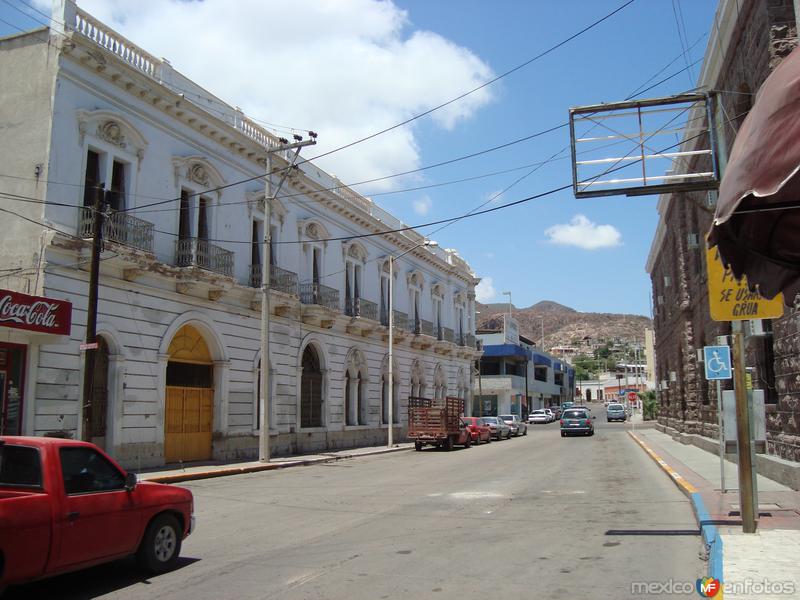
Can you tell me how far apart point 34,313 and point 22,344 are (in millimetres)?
1145

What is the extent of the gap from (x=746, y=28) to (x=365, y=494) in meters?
13.8

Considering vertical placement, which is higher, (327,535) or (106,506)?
(106,506)

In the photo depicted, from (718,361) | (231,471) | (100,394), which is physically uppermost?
(718,361)

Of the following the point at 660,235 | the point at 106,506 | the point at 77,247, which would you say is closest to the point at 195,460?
the point at 77,247

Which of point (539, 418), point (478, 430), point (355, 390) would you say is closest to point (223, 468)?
point (355, 390)

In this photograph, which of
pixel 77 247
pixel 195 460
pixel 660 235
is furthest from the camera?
pixel 660 235

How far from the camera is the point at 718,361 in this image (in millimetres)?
12602

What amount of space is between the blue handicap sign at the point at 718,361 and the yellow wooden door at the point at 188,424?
15771mm

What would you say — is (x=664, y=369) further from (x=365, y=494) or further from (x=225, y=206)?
(x=365, y=494)

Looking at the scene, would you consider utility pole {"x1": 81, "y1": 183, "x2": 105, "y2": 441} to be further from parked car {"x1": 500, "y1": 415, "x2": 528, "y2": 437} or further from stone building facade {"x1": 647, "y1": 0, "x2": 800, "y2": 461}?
parked car {"x1": 500, "y1": 415, "x2": 528, "y2": 437}

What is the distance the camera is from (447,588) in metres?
6.85

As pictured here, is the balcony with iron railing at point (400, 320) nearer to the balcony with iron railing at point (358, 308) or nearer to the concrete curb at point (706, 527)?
the balcony with iron railing at point (358, 308)

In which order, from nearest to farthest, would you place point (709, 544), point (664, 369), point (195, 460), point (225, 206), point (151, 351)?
point (709, 544) < point (151, 351) < point (195, 460) < point (225, 206) < point (664, 369)

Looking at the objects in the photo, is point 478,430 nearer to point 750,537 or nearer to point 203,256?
point 203,256
